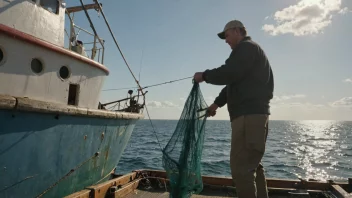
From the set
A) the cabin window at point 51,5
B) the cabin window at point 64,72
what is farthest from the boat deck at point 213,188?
the cabin window at point 51,5

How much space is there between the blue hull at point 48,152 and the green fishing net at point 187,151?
2.01 metres

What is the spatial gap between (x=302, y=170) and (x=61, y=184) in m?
18.6

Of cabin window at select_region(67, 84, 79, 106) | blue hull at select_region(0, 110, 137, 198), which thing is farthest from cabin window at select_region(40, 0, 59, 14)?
blue hull at select_region(0, 110, 137, 198)

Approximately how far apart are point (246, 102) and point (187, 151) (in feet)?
3.86

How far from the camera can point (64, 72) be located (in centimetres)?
545

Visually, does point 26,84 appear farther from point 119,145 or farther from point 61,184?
point 119,145

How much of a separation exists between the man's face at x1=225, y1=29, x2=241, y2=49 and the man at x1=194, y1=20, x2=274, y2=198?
0.05 m

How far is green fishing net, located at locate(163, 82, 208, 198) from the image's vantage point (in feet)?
12.8

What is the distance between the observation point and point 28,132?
4.26 metres

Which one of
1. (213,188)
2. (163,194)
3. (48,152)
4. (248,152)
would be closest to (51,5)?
(48,152)

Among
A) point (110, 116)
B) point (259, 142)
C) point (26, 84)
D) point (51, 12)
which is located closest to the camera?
point (259, 142)

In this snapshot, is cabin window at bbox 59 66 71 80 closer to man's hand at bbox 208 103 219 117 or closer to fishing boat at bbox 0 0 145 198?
fishing boat at bbox 0 0 145 198

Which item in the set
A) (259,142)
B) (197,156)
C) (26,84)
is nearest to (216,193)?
(197,156)

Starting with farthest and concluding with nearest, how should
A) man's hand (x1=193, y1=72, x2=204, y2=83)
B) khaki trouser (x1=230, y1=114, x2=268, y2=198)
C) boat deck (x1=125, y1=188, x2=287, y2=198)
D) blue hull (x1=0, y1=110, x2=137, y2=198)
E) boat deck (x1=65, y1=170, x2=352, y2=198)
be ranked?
boat deck (x1=125, y1=188, x2=287, y2=198)
boat deck (x1=65, y1=170, x2=352, y2=198)
blue hull (x1=0, y1=110, x2=137, y2=198)
man's hand (x1=193, y1=72, x2=204, y2=83)
khaki trouser (x1=230, y1=114, x2=268, y2=198)
